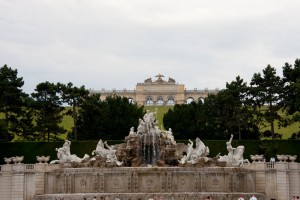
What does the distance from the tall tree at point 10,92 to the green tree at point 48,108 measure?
1844 mm

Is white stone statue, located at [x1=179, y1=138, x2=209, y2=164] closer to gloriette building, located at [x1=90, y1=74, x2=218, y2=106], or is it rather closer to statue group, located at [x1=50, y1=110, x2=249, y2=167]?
statue group, located at [x1=50, y1=110, x2=249, y2=167]

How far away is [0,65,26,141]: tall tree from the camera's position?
74688mm

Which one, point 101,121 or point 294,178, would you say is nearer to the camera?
point 294,178

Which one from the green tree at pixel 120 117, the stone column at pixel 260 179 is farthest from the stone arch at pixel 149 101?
the stone column at pixel 260 179

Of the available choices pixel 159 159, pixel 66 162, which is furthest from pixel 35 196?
pixel 159 159

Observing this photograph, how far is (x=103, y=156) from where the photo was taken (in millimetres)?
57438

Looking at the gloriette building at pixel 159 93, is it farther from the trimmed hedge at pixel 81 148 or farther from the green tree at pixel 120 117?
the trimmed hedge at pixel 81 148

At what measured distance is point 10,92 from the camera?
75.3 metres

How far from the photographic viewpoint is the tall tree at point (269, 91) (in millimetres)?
74188

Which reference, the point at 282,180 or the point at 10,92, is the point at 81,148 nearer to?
the point at 10,92

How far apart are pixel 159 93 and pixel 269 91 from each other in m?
68.9

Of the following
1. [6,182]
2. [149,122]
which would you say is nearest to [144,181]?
[149,122]

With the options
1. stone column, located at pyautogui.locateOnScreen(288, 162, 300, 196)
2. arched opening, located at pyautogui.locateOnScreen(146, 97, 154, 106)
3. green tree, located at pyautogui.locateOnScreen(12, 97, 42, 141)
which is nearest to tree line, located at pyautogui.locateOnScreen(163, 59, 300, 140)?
stone column, located at pyautogui.locateOnScreen(288, 162, 300, 196)

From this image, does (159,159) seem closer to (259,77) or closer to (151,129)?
(151,129)
